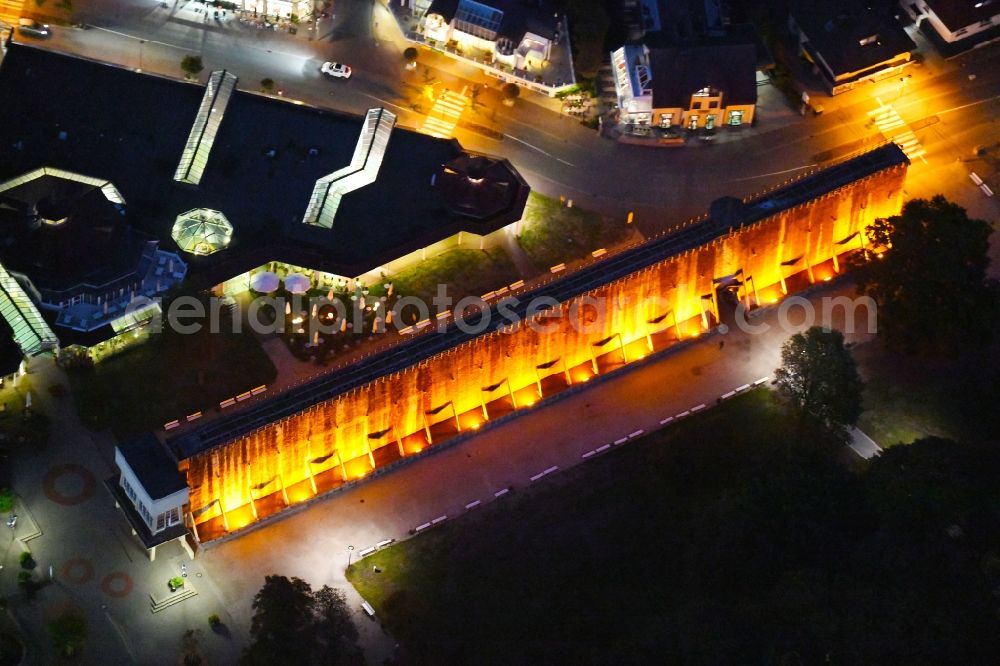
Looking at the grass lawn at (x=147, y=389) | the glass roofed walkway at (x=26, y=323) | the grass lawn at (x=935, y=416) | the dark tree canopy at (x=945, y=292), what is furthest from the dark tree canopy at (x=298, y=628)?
the dark tree canopy at (x=945, y=292)

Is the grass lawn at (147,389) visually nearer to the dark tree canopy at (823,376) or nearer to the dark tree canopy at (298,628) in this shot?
the dark tree canopy at (298,628)

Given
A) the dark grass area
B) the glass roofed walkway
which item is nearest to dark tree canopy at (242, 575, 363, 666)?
the dark grass area

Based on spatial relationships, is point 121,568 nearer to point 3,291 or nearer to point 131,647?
point 131,647

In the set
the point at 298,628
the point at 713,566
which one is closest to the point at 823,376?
the point at 713,566

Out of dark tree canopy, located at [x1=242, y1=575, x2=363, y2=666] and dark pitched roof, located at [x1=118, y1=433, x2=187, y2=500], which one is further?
dark pitched roof, located at [x1=118, y1=433, x2=187, y2=500]

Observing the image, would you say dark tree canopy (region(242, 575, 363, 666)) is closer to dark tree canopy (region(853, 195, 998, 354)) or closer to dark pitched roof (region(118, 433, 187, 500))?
dark pitched roof (region(118, 433, 187, 500))

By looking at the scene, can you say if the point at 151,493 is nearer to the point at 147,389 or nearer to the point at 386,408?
the point at 147,389

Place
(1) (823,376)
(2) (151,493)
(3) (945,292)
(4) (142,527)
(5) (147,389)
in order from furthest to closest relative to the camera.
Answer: (3) (945,292), (5) (147,389), (1) (823,376), (4) (142,527), (2) (151,493)

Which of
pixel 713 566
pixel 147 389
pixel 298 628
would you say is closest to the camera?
pixel 298 628
